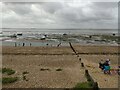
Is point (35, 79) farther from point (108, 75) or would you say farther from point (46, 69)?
point (108, 75)

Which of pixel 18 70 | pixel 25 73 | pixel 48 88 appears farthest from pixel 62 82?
pixel 18 70

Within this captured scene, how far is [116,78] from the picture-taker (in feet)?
58.7

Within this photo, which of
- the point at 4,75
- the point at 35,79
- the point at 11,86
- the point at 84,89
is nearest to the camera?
the point at 84,89

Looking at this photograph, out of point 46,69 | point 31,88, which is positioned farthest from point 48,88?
point 46,69

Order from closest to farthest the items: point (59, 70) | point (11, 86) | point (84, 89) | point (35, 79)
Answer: point (84, 89) → point (11, 86) → point (35, 79) → point (59, 70)

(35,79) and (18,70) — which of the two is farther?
(18,70)

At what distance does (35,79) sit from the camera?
17844mm

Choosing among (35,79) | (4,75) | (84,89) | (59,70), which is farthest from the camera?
(59,70)

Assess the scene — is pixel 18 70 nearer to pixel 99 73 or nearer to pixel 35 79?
pixel 35 79

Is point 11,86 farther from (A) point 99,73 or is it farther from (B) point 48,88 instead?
(A) point 99,73

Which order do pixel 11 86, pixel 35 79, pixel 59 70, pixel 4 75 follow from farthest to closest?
pixel 59 70 → pixel 4 75 → pixel 35 79 → pixel 11 86

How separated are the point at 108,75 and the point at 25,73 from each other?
22.7 feet

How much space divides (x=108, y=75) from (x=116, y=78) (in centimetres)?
108

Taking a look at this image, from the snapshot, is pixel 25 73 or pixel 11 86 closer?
pixel 11 86
